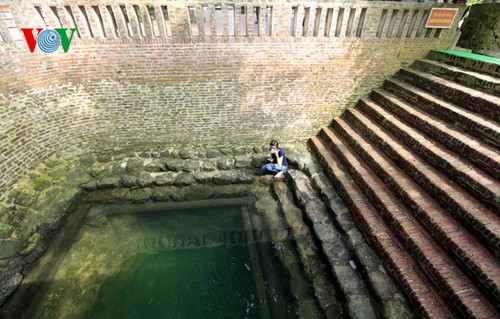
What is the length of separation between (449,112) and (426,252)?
3.13 meters

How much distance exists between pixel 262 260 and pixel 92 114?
5.36 metres

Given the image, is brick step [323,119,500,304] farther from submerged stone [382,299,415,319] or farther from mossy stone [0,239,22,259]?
mossy stone [0,239,22,259]

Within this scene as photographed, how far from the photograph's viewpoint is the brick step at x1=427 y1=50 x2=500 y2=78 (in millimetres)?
5017

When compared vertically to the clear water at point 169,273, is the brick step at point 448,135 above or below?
above

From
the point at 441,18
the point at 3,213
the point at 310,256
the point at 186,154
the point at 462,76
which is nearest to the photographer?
the point at 310,256

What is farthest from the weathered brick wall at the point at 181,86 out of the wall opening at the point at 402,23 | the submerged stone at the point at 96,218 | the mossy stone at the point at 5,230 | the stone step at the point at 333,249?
the stone step at the point at 333,249

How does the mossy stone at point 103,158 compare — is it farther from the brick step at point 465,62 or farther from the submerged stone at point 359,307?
the brick step at point 465,62

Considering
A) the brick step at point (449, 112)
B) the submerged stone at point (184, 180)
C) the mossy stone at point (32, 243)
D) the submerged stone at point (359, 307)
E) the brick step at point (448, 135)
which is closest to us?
the submerged stone at point (359, 307)

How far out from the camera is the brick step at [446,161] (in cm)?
353

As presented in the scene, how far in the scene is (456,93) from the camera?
5105 millimetres

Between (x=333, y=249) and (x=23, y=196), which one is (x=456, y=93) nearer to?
(x=333, y=249)

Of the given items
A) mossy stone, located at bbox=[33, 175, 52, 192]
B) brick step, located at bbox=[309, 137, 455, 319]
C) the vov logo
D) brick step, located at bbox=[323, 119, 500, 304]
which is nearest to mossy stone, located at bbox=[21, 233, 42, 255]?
mossy stone, located at bbox=[33, 175, 52, 192]

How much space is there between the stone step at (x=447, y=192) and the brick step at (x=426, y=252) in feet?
1.66

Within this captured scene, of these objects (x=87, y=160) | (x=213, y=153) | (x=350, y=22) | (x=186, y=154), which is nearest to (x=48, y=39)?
(x=87, y=160)
